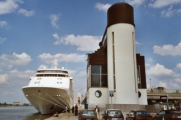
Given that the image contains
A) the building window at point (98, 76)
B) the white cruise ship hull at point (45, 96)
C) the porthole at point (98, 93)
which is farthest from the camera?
the white cruise ship hull at point (45, 96)

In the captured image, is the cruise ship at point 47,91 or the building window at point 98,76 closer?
the building window at point 98,76

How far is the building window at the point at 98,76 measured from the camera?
2805cm

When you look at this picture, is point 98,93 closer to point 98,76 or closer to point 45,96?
point 98,76

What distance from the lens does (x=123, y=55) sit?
26156mm

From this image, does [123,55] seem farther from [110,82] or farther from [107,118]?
[107,118]

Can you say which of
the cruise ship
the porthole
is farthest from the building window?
the cruise ship

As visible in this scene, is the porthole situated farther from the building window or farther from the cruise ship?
the cruise ship

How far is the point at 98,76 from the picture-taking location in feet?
93.0

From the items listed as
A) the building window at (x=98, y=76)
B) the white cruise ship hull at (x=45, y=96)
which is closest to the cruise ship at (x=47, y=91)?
the white cruise ship hull at (x=45, y=96)

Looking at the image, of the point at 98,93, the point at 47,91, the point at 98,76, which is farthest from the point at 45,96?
the point at 98,76

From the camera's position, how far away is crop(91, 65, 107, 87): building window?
28.0 meters

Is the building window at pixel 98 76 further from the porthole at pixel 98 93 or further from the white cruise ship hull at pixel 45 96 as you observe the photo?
the white cruise ship hull at pixel 45 96

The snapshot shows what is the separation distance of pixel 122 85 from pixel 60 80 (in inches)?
732

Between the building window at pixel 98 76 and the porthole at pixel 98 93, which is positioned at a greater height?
the building window at pixel 98 76
